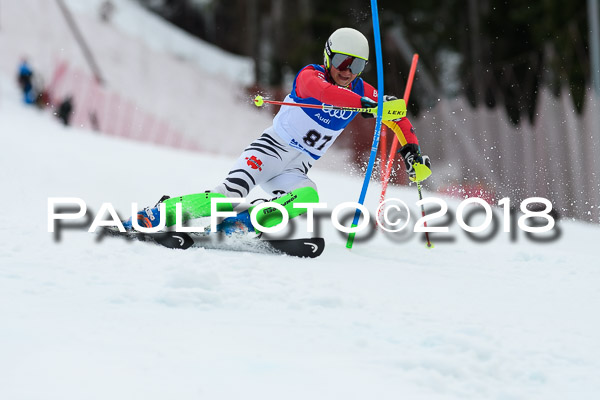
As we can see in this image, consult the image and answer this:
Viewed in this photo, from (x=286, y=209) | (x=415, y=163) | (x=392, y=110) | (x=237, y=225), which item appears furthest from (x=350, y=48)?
(x=237, y=225)

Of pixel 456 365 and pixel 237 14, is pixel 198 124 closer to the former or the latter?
pixel 237 14

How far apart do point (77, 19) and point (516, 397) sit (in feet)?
106

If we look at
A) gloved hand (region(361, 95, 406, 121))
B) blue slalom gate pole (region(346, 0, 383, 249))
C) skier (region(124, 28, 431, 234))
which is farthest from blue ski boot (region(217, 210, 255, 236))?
gloved hand (region(361, 95, 406, 121))

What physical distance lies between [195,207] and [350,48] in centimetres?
140

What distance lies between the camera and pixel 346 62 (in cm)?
477

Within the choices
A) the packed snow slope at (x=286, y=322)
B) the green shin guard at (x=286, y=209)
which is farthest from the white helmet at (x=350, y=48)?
the packed snow slope at (x=286, y=322)

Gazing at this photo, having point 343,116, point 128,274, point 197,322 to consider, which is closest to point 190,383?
point 197,322

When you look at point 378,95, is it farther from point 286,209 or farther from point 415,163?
point 286,209

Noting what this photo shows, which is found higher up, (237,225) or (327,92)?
(327,92)

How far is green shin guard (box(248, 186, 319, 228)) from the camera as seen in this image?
4.75m

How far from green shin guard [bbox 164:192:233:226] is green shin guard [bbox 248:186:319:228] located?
0.24 meters

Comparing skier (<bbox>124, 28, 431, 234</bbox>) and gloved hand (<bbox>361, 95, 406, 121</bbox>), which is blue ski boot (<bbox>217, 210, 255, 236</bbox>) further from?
gloved hand (<bbox>361, 95, 406, 121</bbox>)

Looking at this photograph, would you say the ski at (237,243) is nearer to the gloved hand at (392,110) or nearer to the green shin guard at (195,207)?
the green shin guard at (195,207)

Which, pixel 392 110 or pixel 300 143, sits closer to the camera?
pixel 392 110
